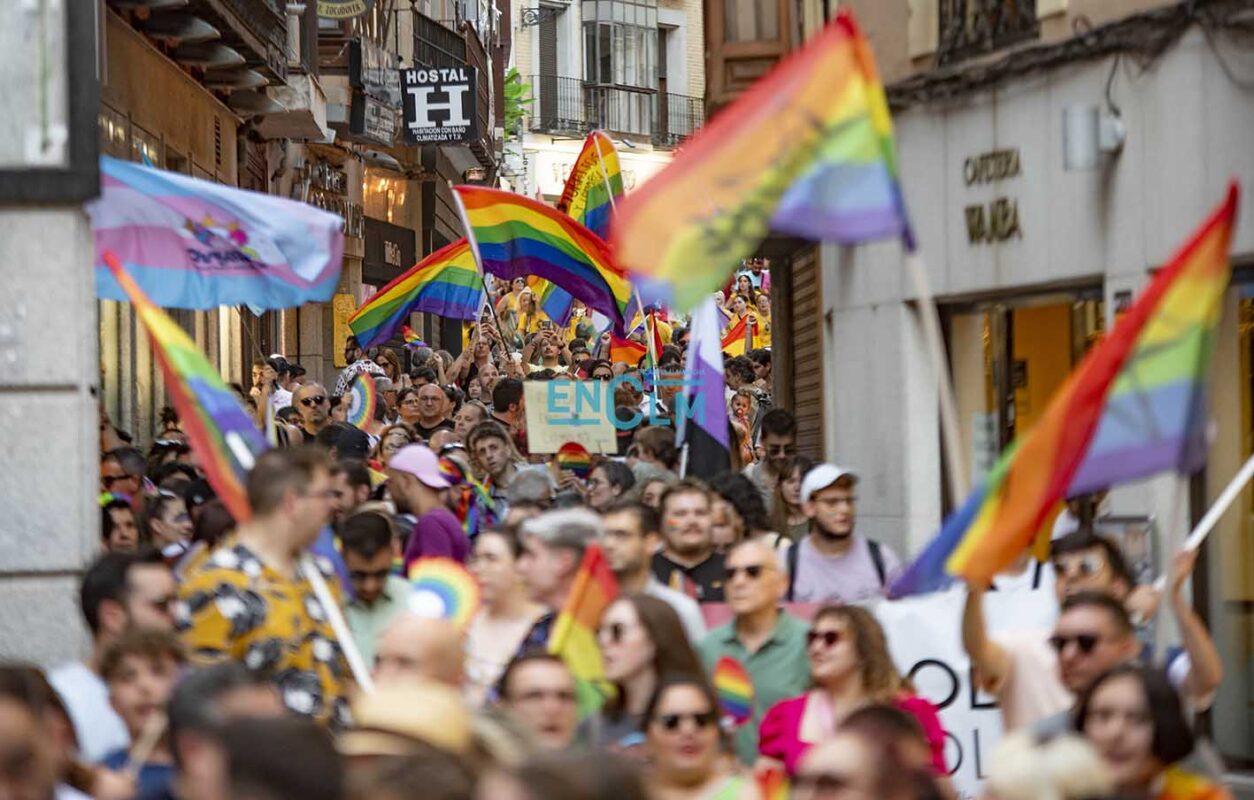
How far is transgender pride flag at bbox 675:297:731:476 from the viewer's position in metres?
13.6

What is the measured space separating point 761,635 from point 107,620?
227 centimetres

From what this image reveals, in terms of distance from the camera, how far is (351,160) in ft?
124

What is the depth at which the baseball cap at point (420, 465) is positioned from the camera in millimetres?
11625

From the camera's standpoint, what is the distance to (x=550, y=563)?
28.1 ft

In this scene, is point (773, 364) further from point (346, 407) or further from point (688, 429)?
point (688, 429)

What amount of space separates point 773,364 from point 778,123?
44.3 ft

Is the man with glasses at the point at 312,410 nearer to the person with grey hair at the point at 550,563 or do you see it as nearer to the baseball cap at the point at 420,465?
the baseball cap at the point at 420,465

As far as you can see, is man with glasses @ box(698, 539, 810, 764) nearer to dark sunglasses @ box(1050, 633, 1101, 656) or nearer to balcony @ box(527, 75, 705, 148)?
dark sunglasses @ box(1050, 633, 1101, 656)

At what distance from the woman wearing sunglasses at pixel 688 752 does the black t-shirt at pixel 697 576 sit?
357 cm

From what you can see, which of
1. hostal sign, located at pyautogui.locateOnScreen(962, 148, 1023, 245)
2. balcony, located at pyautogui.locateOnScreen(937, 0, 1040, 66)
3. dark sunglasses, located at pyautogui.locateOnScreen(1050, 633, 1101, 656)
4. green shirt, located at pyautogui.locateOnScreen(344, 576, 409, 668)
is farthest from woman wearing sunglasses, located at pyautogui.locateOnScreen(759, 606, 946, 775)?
balcony, located at pyautogui.locateOnScreen(937, 0, 1040, 66)

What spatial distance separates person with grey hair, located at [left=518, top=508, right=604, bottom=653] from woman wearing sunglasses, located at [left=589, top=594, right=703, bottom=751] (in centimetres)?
110

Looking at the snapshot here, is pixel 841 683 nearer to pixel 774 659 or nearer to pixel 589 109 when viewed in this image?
pixel 774 659

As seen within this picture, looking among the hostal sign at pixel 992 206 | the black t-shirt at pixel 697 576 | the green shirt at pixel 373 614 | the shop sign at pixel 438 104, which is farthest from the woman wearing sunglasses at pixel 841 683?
the shop sign at pixel 438 104

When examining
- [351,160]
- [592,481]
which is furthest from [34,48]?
[351,160]
